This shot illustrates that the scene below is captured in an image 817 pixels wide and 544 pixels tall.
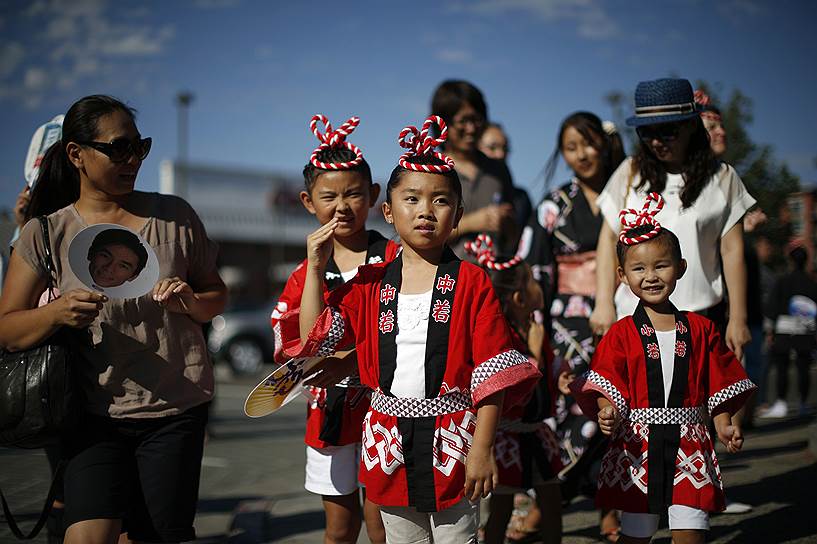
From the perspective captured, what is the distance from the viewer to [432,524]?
299cm

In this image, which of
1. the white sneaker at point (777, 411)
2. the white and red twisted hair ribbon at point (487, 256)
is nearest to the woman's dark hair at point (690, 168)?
the white and red twisted hair ribbon at point (487, 256)

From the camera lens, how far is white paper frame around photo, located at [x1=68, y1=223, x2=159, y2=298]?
10.0ft

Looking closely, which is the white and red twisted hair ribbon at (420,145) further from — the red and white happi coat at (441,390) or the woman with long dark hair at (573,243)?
the woman with long dark hair at (573,243)

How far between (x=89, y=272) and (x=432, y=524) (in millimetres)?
1556

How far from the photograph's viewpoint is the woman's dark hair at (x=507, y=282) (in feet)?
13.6

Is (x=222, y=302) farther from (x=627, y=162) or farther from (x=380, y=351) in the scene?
(x=627, y=162)

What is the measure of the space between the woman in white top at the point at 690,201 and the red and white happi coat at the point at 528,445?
17.9 inches

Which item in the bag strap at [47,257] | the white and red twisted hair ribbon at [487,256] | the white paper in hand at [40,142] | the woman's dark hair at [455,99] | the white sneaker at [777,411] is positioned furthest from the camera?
the white sneaker at [777,411]

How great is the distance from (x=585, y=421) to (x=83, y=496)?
106 inches

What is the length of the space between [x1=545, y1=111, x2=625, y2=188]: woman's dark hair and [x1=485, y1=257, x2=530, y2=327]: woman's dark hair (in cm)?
118

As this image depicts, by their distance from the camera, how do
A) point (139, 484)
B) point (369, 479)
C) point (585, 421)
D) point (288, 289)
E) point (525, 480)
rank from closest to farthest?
point (369, 479)
point (139, 484)
point (288, 289)
point (525, 480)
point (585, 421)

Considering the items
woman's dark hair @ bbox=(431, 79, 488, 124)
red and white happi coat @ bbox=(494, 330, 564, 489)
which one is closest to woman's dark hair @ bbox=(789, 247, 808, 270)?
woman's dark hair @ bbox=(431, 79, 488, 124)

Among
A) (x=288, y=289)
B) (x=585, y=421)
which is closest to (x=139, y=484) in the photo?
(x=288, y=289)

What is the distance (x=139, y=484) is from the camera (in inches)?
127
